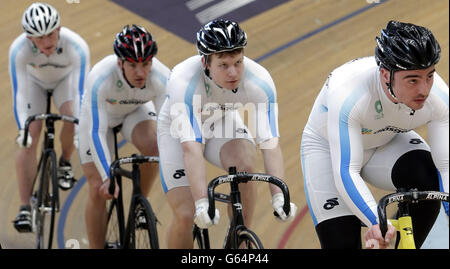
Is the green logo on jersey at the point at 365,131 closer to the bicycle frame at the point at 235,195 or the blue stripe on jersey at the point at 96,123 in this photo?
the bicycle frame at the point at 235,195

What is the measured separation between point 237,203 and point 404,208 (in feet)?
A: 2.88

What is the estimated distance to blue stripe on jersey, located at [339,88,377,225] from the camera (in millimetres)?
3623

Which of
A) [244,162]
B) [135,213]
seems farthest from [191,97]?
[135,213]

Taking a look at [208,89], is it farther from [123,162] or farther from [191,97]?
[123,162]

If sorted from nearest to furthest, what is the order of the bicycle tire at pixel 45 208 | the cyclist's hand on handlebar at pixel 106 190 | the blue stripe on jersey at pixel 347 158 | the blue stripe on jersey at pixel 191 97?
the blue stripe on jersey at pixel 347 158, the blue stripe on jersey at pixel 191 97, the cyclist's hand on handlebar at pixel 106 190, the bicycle tire at pixel 45 208

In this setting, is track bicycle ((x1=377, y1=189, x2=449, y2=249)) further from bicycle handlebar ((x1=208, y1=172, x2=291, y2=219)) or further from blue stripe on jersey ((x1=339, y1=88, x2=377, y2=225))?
bicycle handlebar ((x1=208, y1=172, x2=291, y2=219))

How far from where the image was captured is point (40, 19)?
489 cm

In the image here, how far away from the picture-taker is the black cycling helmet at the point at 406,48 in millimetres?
3498

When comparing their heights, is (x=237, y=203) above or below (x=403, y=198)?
above

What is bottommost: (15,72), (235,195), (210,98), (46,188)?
(235,195)

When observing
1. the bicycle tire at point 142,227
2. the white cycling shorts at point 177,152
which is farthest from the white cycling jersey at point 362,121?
the bicycle tire at point 142,227

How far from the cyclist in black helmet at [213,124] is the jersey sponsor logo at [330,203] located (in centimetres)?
15

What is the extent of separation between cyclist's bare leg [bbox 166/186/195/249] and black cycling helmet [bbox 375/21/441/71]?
1319mm
